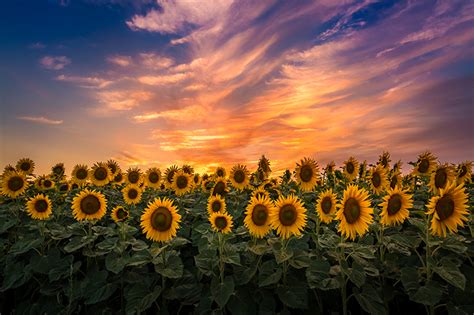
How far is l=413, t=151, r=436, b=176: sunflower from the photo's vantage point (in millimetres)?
8297

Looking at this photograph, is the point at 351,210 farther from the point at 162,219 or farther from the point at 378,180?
the point at 378,180

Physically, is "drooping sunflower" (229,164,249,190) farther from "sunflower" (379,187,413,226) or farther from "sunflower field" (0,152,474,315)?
"sunflower" (379,187,413,226)

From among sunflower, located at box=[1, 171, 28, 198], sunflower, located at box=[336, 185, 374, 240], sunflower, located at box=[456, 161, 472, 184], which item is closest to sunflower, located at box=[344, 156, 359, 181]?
sunflower, located at box=[456, 161, 472, 184]

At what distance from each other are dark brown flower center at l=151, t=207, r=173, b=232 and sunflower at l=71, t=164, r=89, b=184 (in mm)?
5439

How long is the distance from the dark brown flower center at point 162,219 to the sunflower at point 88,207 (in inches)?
64.8

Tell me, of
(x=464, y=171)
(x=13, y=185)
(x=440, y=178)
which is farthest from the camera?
(x=13, y=185)

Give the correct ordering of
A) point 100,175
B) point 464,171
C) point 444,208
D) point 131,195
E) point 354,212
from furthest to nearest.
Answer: point 100,175
point 131,195
point 464,171
point 354,212
point 444,208

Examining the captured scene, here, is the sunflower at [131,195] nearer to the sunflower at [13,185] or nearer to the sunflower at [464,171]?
the sunflower at [13,185]

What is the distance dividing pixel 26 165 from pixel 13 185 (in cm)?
205

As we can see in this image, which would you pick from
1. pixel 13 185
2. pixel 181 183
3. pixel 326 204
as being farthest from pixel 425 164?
A: pixel 13 185

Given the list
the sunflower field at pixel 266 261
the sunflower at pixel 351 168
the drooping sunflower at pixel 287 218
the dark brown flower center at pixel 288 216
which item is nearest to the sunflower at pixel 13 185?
the sunflower field at pixel 266 261

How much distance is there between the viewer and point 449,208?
5059 millimetres

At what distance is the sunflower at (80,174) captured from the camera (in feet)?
34.8

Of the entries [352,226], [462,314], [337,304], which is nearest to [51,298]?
[337,304]
